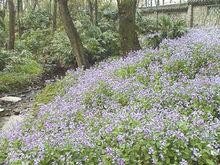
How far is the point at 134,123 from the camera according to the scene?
16.1 feet

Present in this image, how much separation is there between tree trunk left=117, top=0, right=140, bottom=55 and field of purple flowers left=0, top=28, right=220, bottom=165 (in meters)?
3.19

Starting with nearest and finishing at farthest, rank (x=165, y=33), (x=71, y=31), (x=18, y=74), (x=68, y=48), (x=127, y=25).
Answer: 1. (x=127, y=25)
2. (x=71, y=31)
3. (x=165, y=33)
4. (x=18, y=74)
5. (x=68, y=48)

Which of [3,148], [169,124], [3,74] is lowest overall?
[3,74]

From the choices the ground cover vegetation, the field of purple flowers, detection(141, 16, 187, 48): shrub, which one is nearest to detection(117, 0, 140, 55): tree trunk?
the ground cover vegetation

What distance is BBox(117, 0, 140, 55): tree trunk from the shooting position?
1090 cm

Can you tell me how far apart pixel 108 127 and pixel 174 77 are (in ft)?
9.57

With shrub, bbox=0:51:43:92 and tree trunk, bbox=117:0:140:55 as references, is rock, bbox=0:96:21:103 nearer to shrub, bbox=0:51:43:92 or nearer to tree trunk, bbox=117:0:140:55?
shrub, bbox=0:51:43:92

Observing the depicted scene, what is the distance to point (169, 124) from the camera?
473cm

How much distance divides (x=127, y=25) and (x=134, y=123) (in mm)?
6624

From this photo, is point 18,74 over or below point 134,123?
below

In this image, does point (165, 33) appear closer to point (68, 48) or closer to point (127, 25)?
point (127, 25)

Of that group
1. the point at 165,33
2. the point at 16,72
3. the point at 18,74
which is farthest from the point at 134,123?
the point at 16,72

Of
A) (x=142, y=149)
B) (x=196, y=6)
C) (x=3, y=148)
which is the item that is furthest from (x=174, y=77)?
(x=196, y=6)

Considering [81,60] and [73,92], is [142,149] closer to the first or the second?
[73,92]
